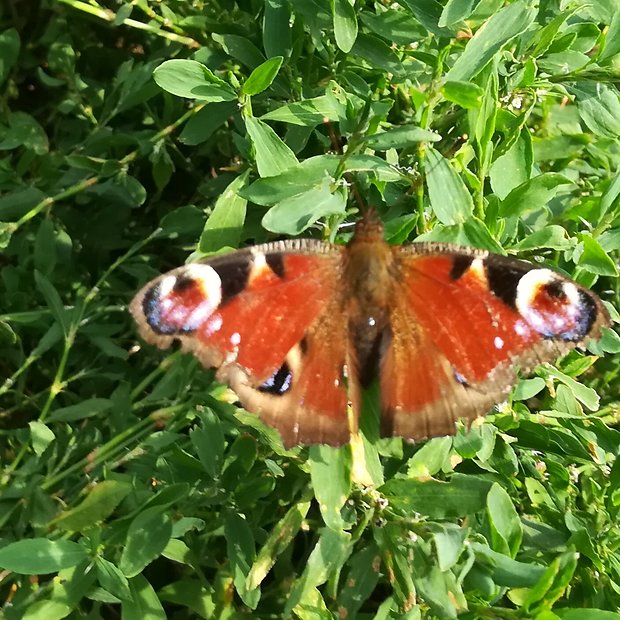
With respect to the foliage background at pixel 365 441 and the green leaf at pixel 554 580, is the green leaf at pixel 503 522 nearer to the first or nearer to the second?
the foliage background at pixel 365 441

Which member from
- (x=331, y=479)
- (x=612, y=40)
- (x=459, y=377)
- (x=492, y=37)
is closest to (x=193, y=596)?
(x=331, y=479)

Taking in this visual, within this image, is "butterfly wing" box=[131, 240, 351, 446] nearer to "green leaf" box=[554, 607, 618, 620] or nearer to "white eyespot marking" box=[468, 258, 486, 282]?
"white eyespot marking" box=[468, 258, 486, 282]

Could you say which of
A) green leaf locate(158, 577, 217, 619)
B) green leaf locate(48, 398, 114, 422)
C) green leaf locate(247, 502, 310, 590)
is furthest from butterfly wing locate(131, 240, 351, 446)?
green leaf locate(48, 398, 114, 422)

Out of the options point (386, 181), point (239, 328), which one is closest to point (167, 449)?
point (239, 328)

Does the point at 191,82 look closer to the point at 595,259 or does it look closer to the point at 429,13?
the point at 429,13

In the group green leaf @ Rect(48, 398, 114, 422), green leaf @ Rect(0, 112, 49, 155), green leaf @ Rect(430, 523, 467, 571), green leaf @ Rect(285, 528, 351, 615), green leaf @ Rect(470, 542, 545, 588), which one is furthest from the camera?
green leaf @ Rect(0, 112, 49, 155)

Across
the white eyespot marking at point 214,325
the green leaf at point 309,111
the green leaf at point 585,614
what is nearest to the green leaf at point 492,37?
the green leaf at point 309,111
